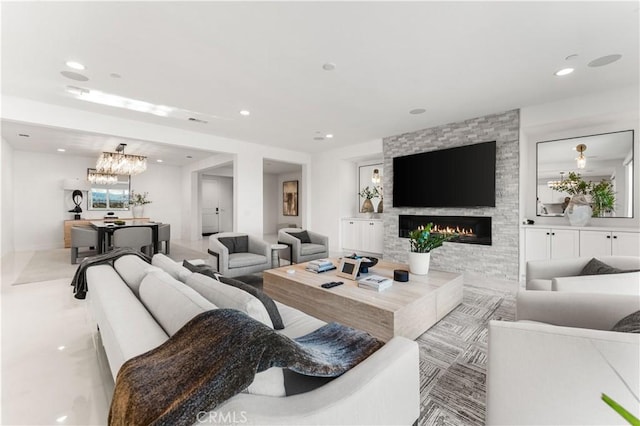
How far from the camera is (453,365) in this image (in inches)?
79.9

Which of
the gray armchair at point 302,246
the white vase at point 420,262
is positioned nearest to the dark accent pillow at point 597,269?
the white vase at point 420,262

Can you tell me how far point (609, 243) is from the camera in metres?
3.59

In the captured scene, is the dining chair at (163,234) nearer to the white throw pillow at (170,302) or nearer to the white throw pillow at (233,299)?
the white throw pillow at (170,302)

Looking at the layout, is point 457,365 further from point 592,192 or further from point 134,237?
point 134,237

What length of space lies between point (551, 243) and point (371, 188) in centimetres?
393

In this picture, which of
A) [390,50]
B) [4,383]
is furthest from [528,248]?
[4,383]

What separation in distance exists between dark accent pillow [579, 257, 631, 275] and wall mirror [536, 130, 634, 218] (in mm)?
2420

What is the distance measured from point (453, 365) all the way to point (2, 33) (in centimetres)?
461

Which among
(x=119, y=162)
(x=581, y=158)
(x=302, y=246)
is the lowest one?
(x=302, y=246)

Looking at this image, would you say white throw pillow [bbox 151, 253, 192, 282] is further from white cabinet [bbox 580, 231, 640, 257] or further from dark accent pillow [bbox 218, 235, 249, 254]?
white cabinet [bbox 580, 231, 640, 257]

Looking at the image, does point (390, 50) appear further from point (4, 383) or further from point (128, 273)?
point (4, 383)

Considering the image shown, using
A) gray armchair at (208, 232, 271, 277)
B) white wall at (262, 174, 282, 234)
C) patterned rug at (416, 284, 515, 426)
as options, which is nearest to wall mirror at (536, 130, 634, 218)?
patterned rug at (416, 284, 515, 426)

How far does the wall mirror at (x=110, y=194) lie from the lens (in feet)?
26.3

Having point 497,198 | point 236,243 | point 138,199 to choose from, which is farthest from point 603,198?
point 138,199
